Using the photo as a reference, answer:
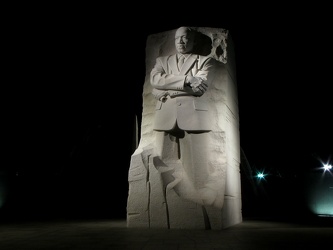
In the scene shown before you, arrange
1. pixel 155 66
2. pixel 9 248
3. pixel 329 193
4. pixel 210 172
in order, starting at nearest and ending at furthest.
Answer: pixel 9 248
pixel 210 172
pixel 155 66
pixel 329 193

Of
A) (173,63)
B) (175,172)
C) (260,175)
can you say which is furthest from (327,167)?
(173,63)

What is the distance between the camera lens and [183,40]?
6.45 meters

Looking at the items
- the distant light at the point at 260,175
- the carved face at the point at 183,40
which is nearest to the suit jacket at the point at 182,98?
the carved face at the point at 183,40

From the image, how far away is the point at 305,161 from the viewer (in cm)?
1223

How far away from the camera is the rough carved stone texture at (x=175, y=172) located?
18.7 feet

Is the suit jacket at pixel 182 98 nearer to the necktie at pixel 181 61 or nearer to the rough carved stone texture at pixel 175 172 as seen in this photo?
the necktie at pixel 181 61

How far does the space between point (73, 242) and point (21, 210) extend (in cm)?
673

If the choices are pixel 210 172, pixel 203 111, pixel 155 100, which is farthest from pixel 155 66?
pixel 210 172

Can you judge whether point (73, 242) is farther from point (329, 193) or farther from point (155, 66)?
point (329, 193)

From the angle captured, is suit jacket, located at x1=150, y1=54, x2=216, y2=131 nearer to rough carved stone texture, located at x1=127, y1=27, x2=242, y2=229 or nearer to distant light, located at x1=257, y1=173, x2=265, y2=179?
rough carved stone texture, located at x1=127, y1=27, x2=242, y2=229

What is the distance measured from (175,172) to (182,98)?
1.25m

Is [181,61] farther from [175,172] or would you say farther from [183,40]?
[175,172]

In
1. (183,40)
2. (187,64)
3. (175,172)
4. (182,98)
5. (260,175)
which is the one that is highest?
(183,40)

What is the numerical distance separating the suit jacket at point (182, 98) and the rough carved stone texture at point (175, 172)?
0.92ft
